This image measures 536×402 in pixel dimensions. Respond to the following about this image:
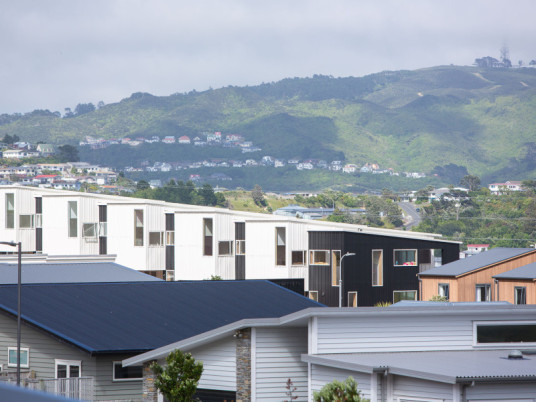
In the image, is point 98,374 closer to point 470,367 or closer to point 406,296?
point 470,367

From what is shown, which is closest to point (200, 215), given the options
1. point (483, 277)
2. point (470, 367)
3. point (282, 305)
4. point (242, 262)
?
point (242, 262)

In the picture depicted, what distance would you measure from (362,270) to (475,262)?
25.1 ft

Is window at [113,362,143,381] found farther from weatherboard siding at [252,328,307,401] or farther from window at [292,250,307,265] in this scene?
window at [292,250,307,265]

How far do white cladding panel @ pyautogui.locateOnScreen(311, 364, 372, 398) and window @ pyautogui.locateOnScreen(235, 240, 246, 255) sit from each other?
46775mm

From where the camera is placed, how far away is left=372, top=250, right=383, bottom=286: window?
63594 millimetres

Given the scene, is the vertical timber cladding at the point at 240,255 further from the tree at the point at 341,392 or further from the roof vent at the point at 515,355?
the tree at the point at 341,392

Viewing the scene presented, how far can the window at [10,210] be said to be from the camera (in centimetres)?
7856

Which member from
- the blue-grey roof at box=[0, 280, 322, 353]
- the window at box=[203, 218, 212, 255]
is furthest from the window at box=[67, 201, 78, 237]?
the blue-grey roof at box=[0, 280, 322, 353]

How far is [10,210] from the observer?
79000mm

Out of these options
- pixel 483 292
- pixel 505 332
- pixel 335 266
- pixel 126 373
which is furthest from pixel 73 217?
pixel 505 332

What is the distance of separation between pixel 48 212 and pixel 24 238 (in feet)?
13.0

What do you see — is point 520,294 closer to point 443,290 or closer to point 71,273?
point 443,290

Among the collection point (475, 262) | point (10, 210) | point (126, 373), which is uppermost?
point (10, 210)

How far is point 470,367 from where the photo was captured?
19.8 meters
